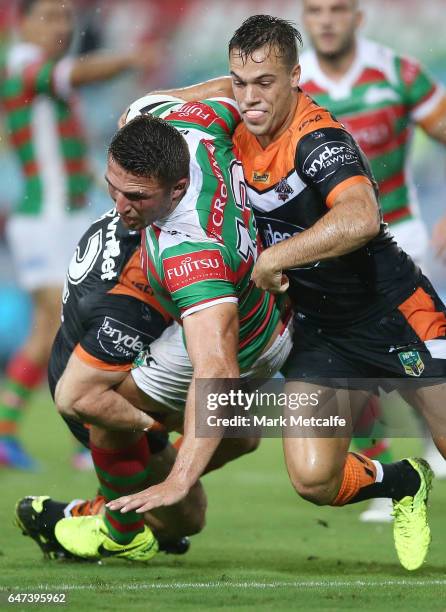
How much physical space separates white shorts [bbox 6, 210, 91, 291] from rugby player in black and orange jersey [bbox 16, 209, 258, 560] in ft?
12.8

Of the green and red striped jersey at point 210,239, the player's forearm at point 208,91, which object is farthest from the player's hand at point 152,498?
the player's forearm at point 208,91

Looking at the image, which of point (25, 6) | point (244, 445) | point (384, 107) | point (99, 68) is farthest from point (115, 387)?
point (25, 6)

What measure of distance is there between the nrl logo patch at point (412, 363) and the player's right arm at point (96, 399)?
1.11 meters

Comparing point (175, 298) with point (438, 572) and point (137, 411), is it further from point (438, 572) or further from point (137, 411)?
point (438, 572)

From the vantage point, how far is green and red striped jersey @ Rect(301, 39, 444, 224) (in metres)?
7.68

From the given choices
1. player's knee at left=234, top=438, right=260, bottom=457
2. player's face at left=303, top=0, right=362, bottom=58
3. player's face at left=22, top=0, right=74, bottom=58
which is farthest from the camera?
player's face at left=22, top=0, right=74, bottom=58

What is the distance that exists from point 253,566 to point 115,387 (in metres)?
0.95

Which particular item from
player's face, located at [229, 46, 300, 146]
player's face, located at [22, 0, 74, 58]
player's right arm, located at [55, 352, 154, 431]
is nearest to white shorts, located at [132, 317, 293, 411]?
player's right arm, located at [55, 352, 154, 431]

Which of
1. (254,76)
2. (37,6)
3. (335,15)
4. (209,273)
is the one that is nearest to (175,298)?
(209,273)

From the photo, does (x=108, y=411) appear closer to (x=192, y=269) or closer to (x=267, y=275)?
(x=192, y=269)

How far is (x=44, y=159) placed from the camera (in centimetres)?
977

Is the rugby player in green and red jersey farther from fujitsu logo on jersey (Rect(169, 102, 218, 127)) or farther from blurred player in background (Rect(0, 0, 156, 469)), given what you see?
blurred player in background (Rect(0, 0, 156, 469))

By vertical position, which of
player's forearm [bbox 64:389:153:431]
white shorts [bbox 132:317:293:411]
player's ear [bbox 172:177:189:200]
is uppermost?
player's ear [bbox 172:177:189:200]

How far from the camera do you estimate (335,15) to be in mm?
7582
